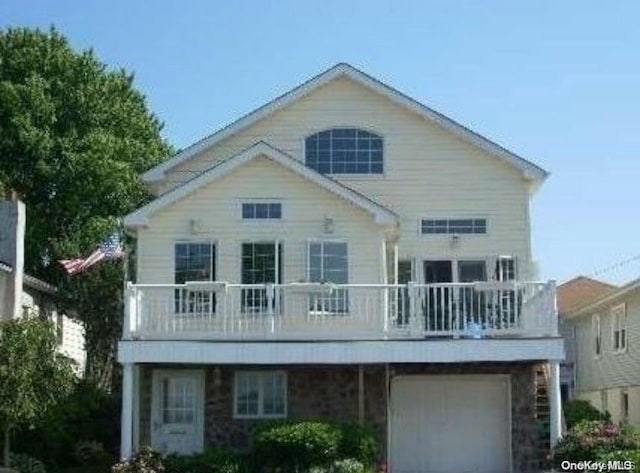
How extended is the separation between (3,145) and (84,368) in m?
9.36

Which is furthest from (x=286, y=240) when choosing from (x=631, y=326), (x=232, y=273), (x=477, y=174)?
(x=631, y=326)

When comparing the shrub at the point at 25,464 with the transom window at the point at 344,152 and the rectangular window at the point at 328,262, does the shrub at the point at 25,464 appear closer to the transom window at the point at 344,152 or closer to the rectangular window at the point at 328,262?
the rectangular window at the point at 328,262

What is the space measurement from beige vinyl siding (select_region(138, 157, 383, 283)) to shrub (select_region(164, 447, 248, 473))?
14.7 feet

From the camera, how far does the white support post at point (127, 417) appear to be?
75.7ft

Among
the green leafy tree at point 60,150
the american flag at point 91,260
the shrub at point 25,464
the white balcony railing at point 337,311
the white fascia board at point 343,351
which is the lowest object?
the shrub at point 25,464

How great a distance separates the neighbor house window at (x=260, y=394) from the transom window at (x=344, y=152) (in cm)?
590

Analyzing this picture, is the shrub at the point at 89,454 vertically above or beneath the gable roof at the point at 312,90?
beneath

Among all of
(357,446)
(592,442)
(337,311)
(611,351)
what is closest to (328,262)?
(337,311)

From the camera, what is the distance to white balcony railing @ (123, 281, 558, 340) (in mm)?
23750

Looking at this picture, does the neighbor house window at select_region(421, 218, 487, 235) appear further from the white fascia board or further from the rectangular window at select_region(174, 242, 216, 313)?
the rectangular window at select_region(174, 242, 216, 313)

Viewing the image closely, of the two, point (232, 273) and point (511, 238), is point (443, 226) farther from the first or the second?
point (232, 273)

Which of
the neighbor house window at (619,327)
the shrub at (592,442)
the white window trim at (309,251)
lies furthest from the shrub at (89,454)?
the neighbor house window at (619,327)

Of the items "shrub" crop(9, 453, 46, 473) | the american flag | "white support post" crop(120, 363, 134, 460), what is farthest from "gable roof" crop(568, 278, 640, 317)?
"shrub" crop(9, 453, 46, 473)

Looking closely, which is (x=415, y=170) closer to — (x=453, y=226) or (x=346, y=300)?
(x=453, y=226)
